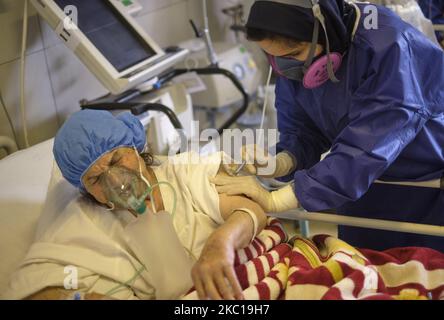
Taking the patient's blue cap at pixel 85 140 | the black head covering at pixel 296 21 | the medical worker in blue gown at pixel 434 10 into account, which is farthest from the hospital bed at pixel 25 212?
the medical worker in blue gown at pixel 434 10

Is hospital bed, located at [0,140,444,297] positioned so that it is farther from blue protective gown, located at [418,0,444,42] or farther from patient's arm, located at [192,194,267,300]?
blue protective gown, located at [418,0,444,42]

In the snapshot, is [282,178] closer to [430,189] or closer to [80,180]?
[430,189]

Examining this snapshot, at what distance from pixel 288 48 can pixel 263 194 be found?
Result: 42cm

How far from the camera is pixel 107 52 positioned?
210 cm

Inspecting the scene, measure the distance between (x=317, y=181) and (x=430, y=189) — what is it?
20.7 inches

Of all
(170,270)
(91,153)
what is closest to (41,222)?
(91,153)

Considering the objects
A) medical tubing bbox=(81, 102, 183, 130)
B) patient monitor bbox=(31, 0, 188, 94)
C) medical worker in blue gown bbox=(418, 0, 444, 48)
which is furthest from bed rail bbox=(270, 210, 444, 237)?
medical worker in blue gown bbox=(418, 0, 444, 48)

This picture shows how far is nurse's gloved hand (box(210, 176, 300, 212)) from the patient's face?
26 cm

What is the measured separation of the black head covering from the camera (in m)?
1.35

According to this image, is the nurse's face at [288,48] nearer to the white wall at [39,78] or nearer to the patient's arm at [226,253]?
the patient's arm at [226,253]

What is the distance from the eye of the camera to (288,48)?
142 centimetres

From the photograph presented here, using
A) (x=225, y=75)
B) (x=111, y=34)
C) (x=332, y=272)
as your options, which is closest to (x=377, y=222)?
(x=332, y=272)

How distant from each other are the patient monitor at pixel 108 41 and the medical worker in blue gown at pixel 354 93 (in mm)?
A: 736

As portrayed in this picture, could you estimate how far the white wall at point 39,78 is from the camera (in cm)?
214
